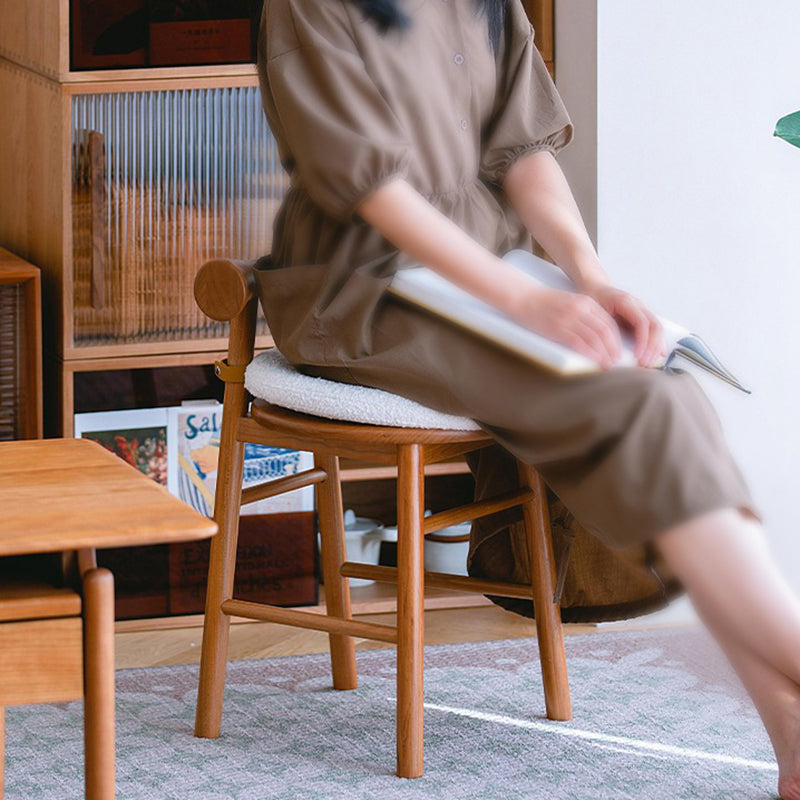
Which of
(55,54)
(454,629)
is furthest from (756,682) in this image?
(55,54)

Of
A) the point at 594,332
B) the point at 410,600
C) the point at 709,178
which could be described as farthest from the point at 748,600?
the point at 709,178

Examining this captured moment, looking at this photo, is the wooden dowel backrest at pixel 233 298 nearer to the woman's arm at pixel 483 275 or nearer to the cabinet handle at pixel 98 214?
the woman's arm at pixel 483 275

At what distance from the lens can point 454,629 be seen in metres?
2.27

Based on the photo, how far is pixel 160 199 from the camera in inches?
86.4

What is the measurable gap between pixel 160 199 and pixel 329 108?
706 mm

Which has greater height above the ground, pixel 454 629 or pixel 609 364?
pixel 609 364

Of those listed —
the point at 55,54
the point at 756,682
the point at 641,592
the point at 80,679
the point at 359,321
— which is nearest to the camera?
the point at 80,679

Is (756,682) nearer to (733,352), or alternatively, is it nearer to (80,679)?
(80,679)

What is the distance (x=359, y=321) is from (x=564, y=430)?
0.29 meters

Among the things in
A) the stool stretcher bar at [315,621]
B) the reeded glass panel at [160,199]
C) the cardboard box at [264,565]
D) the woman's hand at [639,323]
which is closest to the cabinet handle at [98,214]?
the reeded glass panel at [160,199]

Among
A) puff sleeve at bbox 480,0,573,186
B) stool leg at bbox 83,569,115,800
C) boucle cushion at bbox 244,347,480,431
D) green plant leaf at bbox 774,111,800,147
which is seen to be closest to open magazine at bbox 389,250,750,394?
boucle cushion at bbox 244,347,480,431

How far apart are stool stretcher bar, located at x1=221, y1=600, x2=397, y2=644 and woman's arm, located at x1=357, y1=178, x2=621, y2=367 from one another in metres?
0.41

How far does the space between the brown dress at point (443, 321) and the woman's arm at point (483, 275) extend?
3cm

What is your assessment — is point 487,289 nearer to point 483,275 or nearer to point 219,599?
point 483,275
